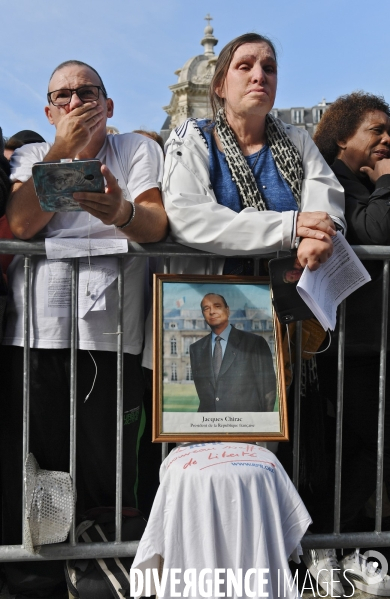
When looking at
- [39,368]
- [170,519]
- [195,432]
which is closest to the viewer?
[170,519]

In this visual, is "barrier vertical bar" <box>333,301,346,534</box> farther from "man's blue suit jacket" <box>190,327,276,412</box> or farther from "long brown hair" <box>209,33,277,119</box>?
"long brown hair" <box>209,33,277,119</box>

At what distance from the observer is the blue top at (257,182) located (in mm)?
2779

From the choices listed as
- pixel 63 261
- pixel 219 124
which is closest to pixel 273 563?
pixel 63 261

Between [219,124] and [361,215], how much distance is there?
76 centimetres

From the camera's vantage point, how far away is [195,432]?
8.52ft

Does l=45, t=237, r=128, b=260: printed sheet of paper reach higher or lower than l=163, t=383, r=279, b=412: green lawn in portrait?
higher

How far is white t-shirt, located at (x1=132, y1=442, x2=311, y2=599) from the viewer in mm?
2350

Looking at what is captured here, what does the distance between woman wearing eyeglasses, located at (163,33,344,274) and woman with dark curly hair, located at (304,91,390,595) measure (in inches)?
7.4

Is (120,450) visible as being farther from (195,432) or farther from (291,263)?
(291,263)

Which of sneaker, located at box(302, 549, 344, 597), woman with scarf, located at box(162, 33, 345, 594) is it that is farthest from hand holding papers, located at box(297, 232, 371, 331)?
sneaker, located at box(302, 549, 344, 597)

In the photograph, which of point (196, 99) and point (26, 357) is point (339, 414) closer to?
point (26, 357)

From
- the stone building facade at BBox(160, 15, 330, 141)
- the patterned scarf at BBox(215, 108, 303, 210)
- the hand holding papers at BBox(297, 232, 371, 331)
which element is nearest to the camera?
the hand holding papers at BBox(297, 232, 371, 331)

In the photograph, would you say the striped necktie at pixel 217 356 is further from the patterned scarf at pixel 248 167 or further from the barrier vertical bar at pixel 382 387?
the barrier vertical bar at pixel 382 387

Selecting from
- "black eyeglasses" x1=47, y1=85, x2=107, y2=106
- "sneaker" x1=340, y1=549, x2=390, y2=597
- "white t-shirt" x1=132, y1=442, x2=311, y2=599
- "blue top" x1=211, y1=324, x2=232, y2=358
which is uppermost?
"black eyeglasses" x1=47, y1=85, x2=107, y2=106
